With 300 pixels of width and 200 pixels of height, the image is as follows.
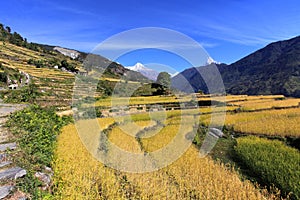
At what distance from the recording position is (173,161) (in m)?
7.67

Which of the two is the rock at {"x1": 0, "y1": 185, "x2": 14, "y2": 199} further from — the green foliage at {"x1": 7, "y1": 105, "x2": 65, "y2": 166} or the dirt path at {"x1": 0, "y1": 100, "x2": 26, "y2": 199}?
the green foliage at {"x1": 7, "y1": 105, "x2": 65, "y2": 166}

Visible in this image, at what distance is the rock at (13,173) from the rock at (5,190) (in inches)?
12.6

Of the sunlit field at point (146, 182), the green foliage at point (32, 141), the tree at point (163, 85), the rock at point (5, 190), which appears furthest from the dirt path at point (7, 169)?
the tree at point (163, 85)

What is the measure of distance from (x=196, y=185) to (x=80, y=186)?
2516 mm

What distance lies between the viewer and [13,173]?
4.79m

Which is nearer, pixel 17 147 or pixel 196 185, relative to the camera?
pixel 196 185

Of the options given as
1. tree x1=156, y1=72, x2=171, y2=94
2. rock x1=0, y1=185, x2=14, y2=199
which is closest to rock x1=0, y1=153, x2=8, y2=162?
rock x1=0, y1=185, x2=14, y2=199

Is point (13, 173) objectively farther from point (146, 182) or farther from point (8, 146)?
point (146, 182)

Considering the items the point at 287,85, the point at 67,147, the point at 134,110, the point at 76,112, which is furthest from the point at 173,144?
the point at 287,85

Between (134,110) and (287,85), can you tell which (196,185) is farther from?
(287,85)

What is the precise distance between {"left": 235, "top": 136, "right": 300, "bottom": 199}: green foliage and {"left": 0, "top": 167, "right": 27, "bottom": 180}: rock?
533 centimetres

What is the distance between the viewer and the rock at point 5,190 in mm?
4073

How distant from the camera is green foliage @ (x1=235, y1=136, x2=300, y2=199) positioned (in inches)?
239

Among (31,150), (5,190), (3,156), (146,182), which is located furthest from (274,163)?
(3,156)
